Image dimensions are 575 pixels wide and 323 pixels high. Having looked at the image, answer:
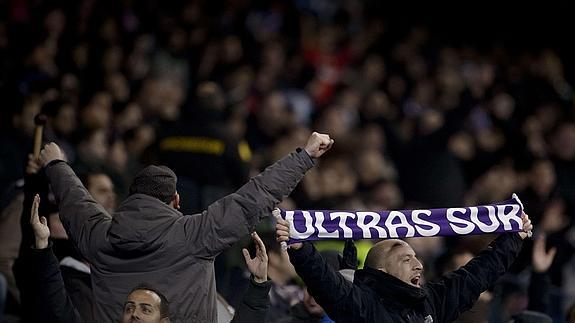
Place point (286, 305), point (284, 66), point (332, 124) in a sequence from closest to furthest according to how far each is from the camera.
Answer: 1. point (286, 305)
2. point (332, 124)
3. point (284, 66)

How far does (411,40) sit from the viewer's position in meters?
17.5

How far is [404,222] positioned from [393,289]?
1.85 ft

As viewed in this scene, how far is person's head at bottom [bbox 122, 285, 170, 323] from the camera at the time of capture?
6344mm

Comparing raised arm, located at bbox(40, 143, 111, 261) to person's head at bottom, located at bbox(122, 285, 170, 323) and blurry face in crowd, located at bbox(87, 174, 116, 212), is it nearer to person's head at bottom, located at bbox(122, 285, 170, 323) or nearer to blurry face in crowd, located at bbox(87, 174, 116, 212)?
person's head at bottom, located at bbox(122, 285, 170, 323)

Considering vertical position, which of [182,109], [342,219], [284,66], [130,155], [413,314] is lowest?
[413,314]

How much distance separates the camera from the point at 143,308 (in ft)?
20.8

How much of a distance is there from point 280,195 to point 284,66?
29.4 ft

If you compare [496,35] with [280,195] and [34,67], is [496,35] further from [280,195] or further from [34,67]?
[280,195]

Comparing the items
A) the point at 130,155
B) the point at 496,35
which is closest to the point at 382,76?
the point at 496,35

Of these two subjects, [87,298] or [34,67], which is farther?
[34,67]

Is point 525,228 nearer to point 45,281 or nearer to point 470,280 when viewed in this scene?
point 470,280

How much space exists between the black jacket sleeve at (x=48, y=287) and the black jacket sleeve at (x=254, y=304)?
2.89 ft

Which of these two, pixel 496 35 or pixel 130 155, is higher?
pixel 496 35

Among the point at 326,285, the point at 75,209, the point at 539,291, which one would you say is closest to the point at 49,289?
the point at 75,209
